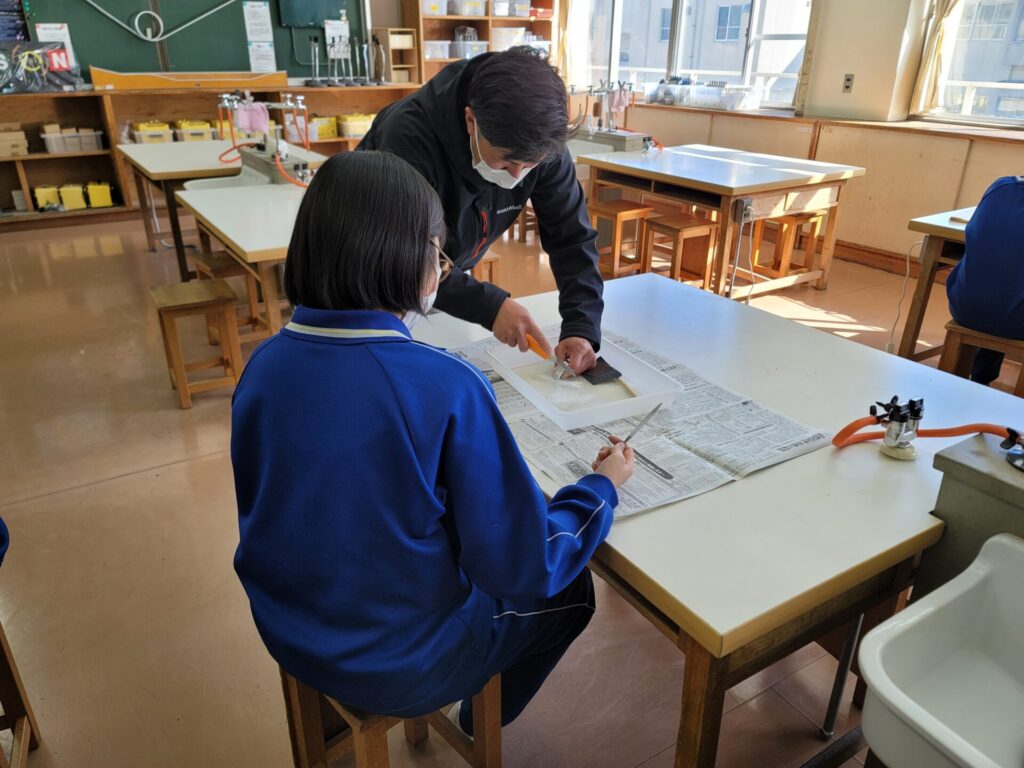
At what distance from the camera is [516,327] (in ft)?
4.92

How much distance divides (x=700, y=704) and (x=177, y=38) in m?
Answer: 6.82

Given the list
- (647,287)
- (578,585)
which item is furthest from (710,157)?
(578,585)

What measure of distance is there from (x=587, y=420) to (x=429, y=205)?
21.1 inches

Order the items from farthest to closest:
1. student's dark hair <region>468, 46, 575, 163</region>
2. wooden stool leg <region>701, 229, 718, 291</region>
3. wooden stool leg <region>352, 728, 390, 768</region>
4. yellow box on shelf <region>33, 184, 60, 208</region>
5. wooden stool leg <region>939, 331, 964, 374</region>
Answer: yellow box on shelf <region>33, 184, 60, 208</region> → wooden stool leg <region>701, 229, 718, 291</region> → wooden stool leg <region>939, 331, 964, 374</region> → student's dark hair <region>468, 46, 575, 163</region> → wooden stool leg <region>352, 728, 390, 768</region>

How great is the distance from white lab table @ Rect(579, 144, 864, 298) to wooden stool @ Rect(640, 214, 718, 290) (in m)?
0.16

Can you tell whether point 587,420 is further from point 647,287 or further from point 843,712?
point 843,712

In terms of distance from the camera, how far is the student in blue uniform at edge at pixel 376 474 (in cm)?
84

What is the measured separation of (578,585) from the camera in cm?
122

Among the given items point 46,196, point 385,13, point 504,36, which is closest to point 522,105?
point 46,196

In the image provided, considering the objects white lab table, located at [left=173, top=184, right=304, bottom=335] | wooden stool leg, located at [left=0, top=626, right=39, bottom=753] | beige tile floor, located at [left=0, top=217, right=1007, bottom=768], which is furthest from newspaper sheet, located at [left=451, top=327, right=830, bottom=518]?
white lab table, located at [left=173, top=184, right=304, bottom=335]

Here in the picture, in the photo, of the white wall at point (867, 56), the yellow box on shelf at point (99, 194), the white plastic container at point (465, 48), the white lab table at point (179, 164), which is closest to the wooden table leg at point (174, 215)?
the white lab table at point (179, 164)

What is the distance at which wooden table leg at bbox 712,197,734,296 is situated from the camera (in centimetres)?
379

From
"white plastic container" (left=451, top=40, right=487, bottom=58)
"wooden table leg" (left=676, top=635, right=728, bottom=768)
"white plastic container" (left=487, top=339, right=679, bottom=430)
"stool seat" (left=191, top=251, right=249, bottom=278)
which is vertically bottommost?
"stool seat" (left=191, top=251, right=249, bottom=278)

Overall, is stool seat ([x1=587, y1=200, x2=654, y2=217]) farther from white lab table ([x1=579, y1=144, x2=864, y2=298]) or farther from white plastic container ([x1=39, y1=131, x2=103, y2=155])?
white plastic container ([x1=39, y1=131, x2=103, y2=155])
